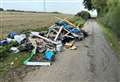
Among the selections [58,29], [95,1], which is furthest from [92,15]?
[58,29]

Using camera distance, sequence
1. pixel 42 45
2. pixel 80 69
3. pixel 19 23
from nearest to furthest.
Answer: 1. pixel 80 69
2. pixel 42 45
3. pixel 19 23

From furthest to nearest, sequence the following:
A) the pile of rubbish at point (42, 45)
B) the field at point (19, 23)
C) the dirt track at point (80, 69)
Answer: the field at point (19, 23), the pile of rubbish at point (42, 45), the dirt track at point (80, 69)

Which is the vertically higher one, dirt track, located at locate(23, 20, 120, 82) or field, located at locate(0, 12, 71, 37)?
dirt track, located at locate(23, 20, 120, 82)

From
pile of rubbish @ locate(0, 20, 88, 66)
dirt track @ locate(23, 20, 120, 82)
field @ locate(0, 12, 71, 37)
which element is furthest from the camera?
field @ locate(0, 12, 71, 37)

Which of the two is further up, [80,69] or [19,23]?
[80,69]

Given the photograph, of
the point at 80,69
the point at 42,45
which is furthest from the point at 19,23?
the point at 80,69

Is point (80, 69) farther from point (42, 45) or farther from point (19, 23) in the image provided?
point (19, 23)

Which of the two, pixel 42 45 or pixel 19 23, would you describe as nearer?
pixel 42 45

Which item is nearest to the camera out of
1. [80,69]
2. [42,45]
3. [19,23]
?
[80,69]

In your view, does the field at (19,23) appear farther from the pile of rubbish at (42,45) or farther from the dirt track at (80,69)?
the dirt track at (80,69)

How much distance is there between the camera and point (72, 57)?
17109 mm

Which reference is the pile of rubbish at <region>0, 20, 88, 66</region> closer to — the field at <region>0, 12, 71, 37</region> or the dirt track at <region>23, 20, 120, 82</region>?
the dirt track at <region>23, 20, 120, 82</region>

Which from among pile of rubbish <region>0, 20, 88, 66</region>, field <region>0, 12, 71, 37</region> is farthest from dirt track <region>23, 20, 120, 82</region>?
field <region>0, 12, 71, 37</region>

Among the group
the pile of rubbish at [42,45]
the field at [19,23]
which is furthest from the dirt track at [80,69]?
the field at [19,23]
